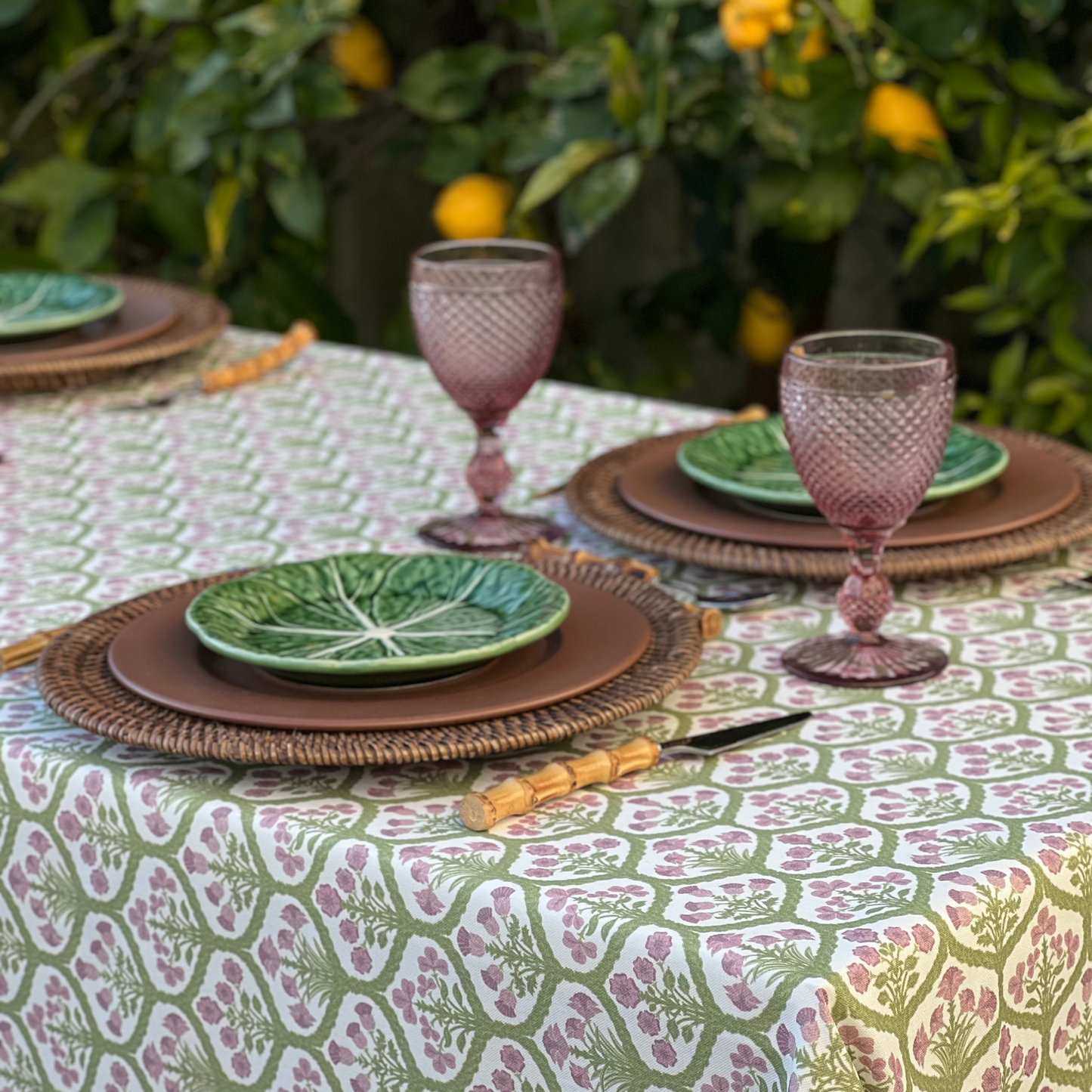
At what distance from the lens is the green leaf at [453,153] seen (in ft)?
9.44

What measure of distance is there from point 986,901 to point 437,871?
243mm

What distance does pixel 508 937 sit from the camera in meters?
0.77

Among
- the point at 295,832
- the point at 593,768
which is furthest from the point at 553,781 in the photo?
the point at 295,832

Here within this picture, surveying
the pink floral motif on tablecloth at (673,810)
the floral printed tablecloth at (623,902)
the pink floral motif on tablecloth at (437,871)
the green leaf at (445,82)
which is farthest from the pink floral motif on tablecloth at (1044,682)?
the green leaf at (445,82)

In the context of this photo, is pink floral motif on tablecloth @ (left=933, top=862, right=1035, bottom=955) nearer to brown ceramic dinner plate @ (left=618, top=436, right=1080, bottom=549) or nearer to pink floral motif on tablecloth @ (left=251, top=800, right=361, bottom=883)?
pink floral motif on tablecloth @ (left=251, top=800, right=361, bottom=883)

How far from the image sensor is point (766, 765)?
90cm

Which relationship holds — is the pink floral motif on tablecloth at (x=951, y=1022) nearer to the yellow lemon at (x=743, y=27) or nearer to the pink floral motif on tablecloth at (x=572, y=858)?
the pink floral motif on tablecloth at (x=572, y=858)

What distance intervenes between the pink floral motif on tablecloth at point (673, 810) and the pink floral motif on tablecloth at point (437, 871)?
69 mm

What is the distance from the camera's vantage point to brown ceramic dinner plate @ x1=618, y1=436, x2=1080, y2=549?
1.16 m

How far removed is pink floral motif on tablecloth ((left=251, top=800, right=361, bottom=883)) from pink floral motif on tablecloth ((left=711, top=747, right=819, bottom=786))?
19 centimetres

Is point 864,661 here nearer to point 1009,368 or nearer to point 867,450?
point 867,450

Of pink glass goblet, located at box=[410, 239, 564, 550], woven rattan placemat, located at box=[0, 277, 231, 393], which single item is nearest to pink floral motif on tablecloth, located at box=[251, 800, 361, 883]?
pink glass goblet, located at box=[410, 239, 564, 550]

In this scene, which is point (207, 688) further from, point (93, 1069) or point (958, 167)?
point (958, 167)

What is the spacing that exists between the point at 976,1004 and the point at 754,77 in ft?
6.34
